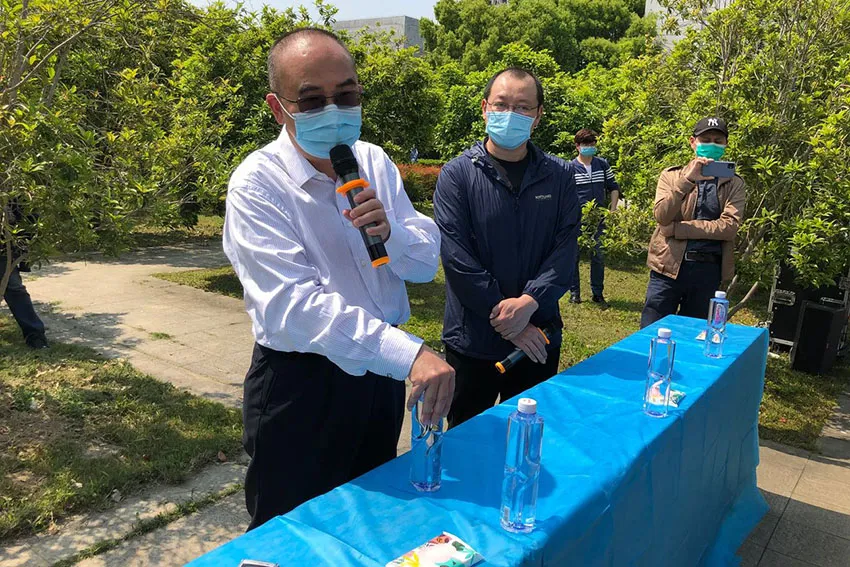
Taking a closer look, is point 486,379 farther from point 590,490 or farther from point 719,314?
point 590,490

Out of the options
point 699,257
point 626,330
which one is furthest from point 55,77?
point 626,330

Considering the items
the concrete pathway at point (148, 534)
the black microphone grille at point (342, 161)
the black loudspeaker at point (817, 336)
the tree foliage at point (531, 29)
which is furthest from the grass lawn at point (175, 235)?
the tree foliage at point (531, 29)

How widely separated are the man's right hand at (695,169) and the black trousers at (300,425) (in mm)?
3113

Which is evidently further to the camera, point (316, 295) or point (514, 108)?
point (514, 108)

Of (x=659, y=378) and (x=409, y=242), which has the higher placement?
(x=409, y=242)

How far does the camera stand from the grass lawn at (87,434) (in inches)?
137

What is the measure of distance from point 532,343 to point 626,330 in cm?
497

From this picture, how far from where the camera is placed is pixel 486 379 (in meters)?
3.26

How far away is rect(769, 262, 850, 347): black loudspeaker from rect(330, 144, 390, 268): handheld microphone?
5.61 metres

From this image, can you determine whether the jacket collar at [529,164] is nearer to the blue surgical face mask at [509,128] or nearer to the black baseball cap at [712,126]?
the blue surgical face mask at [509,128]

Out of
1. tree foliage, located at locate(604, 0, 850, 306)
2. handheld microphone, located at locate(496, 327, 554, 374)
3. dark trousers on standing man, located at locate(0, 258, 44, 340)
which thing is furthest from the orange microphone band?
dark trousers on standing man, located at locate(0, 258, 44, 340)

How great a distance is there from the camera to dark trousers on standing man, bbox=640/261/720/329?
15.0ft

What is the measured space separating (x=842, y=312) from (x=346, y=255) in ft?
19.4

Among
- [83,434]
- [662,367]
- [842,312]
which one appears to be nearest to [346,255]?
[662,367]
